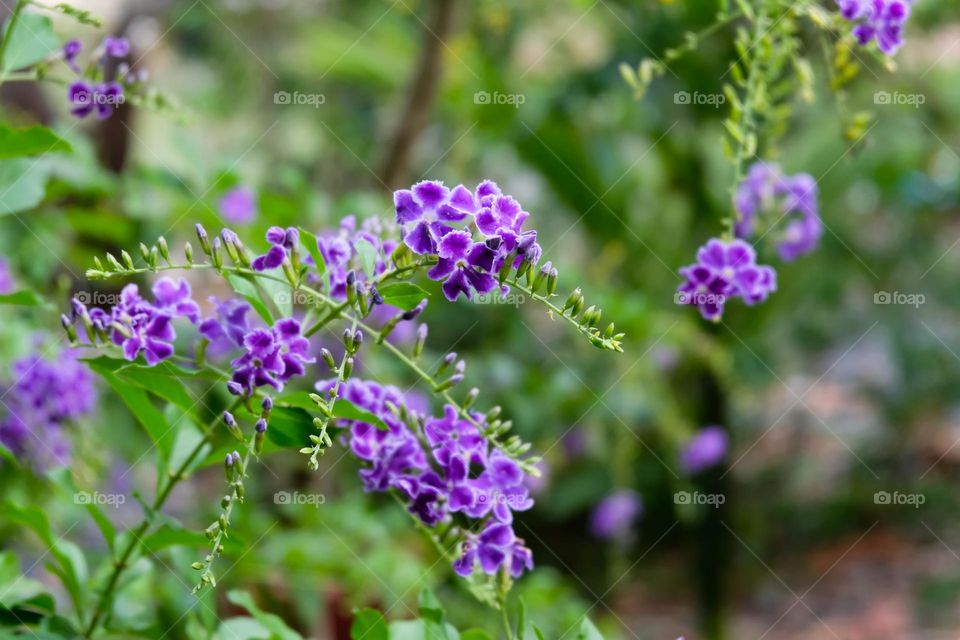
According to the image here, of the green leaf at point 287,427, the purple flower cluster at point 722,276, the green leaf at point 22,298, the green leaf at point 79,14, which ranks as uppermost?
the purple flower cluster at point 722,276

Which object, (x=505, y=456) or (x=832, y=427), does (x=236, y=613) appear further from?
(x=832, y=427)

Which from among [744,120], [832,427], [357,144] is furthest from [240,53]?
[744,120]

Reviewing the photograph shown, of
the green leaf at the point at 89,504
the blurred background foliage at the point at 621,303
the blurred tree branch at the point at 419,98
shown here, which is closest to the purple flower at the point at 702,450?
the blurred background foliage at the point at 621,303

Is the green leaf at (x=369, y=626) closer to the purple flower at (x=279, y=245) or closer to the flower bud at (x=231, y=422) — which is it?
the flower bud at (x=231, y=422)

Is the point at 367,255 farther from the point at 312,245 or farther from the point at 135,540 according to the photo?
the point at 135,540

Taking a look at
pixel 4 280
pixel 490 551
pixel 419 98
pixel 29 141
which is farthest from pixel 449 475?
pixel 419 98

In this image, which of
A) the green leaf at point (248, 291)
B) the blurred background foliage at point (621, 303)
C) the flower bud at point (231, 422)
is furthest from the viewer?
the blurred background foliage at point (621, 303)

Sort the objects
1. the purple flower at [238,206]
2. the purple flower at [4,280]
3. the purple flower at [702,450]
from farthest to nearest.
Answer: the purple flower at [702,450], the purple flower at [238,206], the purple flower at [4,280]

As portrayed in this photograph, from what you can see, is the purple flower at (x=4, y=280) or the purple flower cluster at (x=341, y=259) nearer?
the purple flower cluster at (x=341, y=259)

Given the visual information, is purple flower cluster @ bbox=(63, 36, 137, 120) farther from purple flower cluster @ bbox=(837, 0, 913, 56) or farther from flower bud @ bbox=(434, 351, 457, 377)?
purple flower cluster @ bbox=(837, 0, 913, 56)
